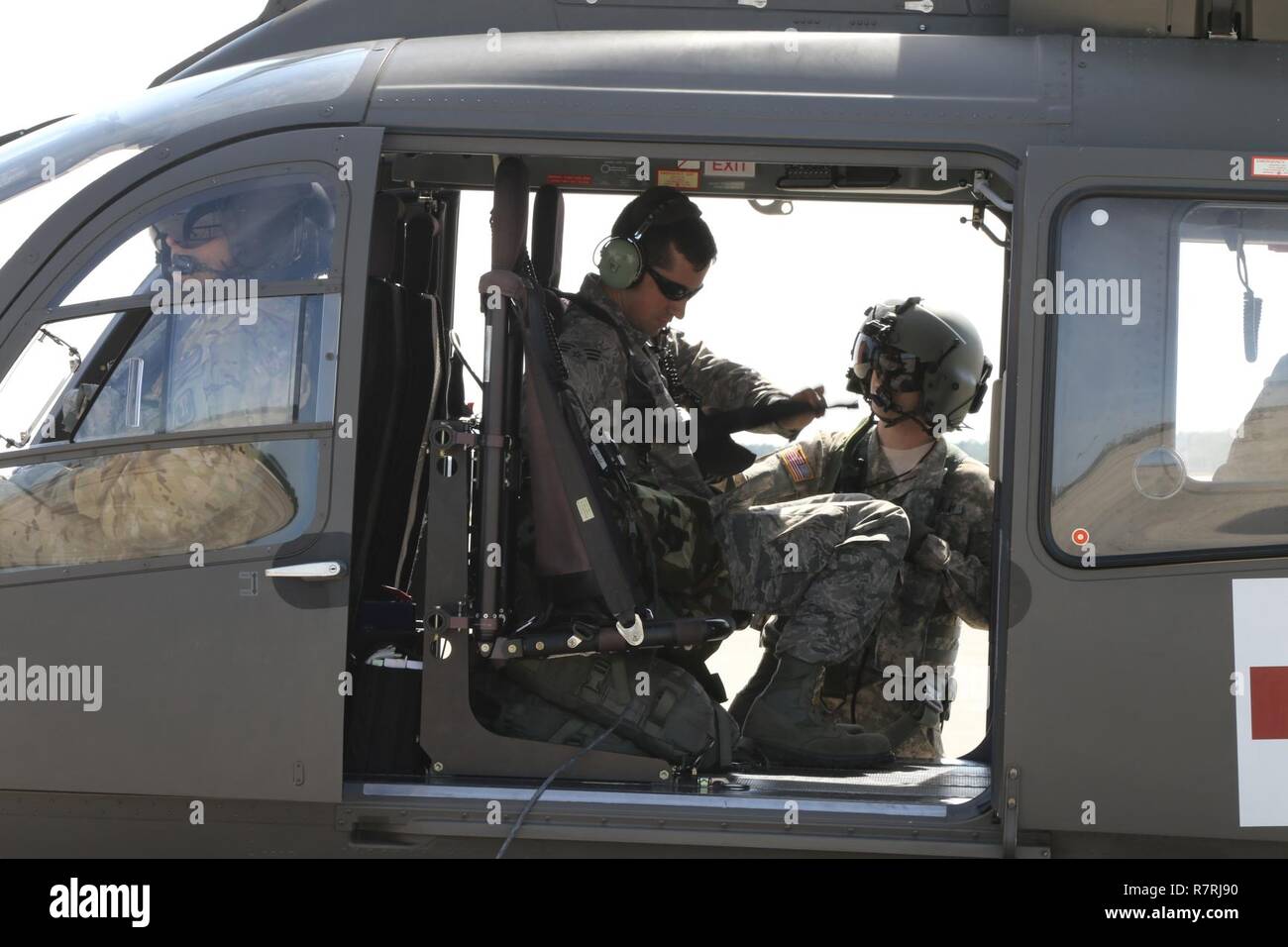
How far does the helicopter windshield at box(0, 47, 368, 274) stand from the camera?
343cm

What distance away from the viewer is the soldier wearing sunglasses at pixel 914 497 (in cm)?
429

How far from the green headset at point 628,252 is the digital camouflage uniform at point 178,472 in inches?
36.9

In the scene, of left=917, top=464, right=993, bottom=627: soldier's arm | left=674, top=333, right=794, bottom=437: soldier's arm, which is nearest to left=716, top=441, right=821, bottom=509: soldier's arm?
left=674, top=333, right=794, bottom=437: soldier's arm

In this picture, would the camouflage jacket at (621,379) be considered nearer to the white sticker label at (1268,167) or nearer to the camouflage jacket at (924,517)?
the camouflage jacket at (924,517)

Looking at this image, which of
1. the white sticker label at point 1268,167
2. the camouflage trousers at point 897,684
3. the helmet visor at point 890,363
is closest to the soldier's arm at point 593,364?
the helmet visor at point 890,363

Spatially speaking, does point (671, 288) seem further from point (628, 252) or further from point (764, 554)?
point (764, 554)

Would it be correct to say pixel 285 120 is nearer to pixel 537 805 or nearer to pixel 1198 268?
pixel 537 805

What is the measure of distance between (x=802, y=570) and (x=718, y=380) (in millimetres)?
1034

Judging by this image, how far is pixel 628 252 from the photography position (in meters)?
3.79

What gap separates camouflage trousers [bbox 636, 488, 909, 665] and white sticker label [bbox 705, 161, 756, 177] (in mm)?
1179

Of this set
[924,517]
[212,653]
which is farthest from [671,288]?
[212,653]

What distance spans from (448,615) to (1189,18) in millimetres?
2521

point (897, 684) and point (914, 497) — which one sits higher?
point (914, 497)

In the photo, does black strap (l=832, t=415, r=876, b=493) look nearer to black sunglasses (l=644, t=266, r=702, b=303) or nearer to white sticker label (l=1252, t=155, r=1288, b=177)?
black sunglasses (l=644, t=266, r=702, b=303)
